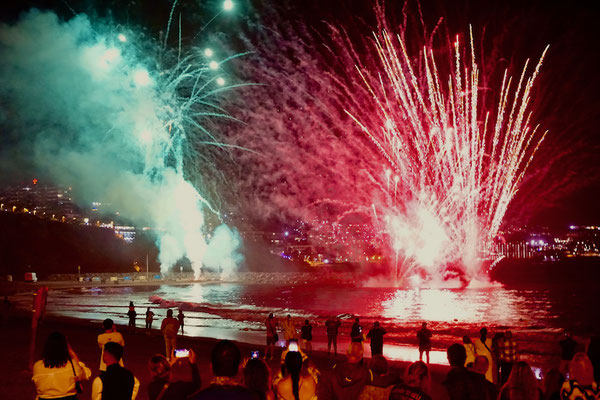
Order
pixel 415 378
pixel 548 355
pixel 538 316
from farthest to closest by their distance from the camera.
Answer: pixel 538 316
pixel 548 355
pixel 415 378

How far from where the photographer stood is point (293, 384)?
15.7 ft

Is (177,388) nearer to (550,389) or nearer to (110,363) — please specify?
(110,363)

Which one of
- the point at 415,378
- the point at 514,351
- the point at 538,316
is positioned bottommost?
the point at 538,316

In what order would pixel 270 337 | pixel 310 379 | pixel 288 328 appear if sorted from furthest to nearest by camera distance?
pixel 270 337
pixel 288 328
pixel 310 379

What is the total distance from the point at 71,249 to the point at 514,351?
348ft

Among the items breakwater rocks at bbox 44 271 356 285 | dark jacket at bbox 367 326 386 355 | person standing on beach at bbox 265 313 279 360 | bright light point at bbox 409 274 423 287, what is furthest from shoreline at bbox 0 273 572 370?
bright light point at bbox 409 274 423 287

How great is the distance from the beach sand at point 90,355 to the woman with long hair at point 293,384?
15.8ft

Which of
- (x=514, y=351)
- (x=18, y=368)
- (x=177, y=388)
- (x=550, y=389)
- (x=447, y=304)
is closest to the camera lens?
(x=177, y=388)

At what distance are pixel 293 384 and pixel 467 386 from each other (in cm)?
140

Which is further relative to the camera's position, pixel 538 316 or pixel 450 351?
pixel 538 316

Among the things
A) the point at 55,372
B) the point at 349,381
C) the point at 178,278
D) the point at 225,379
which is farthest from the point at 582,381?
the point at 178,278

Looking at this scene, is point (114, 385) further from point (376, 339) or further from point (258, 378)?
point (376, 339)

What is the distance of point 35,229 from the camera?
106 m

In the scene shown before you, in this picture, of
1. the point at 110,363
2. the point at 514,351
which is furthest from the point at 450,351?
the point at 514,351
